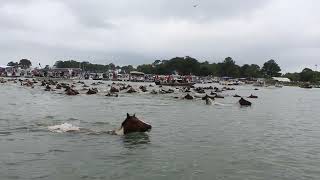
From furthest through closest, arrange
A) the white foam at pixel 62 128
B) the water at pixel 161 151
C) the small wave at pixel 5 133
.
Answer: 1. the white foam at pixel 62 128
2. the small wave at pixel 5 133
3. the water at pixel 161 151

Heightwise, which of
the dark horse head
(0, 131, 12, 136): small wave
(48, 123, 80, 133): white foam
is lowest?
(0, 131, 12, 136): small wave

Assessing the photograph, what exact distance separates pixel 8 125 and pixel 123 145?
9.74 meters

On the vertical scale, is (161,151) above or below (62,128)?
below

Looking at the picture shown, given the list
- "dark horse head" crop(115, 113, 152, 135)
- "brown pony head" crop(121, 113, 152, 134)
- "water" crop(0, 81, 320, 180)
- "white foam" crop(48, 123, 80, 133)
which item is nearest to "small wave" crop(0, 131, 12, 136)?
"water" crop(0, 81, 320, 180)

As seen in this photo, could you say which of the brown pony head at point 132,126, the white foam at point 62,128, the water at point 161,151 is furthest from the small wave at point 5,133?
the brown pony head at point 132,126

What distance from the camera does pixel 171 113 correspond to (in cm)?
4134

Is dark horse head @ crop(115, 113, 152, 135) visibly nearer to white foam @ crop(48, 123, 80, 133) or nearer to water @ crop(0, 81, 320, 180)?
water @ crop(0, 81, 320, 180)

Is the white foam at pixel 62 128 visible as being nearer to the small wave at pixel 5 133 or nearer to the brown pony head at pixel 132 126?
the small wave at pixel 5 133

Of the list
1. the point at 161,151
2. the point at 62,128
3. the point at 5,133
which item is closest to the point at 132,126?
the point at 62,128

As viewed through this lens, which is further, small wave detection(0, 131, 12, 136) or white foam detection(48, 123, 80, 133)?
white foam detection(48, 123, 80, 133)

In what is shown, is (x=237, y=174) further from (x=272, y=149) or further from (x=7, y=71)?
(x=7, y=71)

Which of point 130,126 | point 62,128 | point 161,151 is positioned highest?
point 130,126

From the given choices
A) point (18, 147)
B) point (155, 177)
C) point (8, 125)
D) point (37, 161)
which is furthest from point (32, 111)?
point (155, 177)

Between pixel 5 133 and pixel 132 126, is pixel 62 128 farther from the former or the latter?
pixel 132 126
